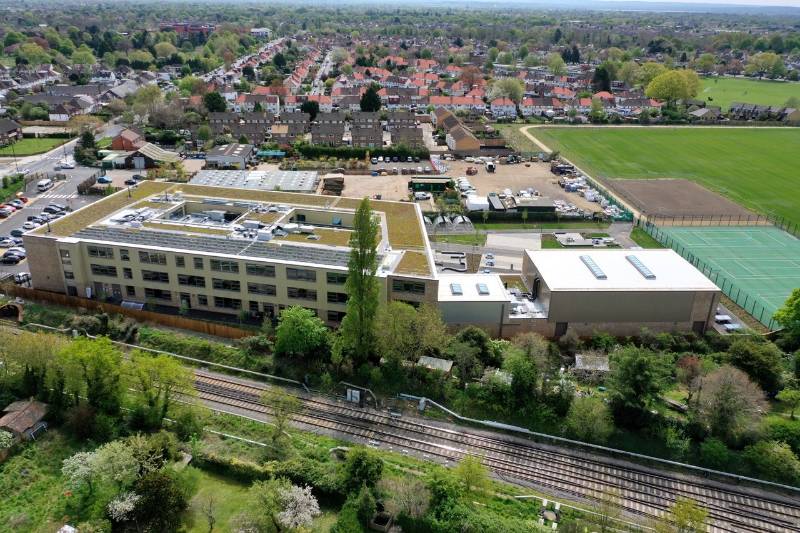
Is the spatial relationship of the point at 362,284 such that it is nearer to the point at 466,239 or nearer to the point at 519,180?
the point at 466,239

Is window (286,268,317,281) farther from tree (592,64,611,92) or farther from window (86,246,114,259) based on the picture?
tree (592,64,611,92)

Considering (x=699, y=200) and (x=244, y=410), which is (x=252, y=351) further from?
(x=699, y=200)

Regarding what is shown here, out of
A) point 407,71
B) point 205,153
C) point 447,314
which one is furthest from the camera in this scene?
point 407,71

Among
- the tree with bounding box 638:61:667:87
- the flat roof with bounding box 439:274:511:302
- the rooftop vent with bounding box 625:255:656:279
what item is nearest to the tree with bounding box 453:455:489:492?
the flat roof with bounding box 439:274:511:302

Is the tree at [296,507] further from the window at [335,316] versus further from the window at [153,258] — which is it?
the window at [153,258]

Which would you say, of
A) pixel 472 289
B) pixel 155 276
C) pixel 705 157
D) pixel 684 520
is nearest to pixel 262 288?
pixel 155 276

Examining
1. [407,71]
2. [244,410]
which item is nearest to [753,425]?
[244,410]
